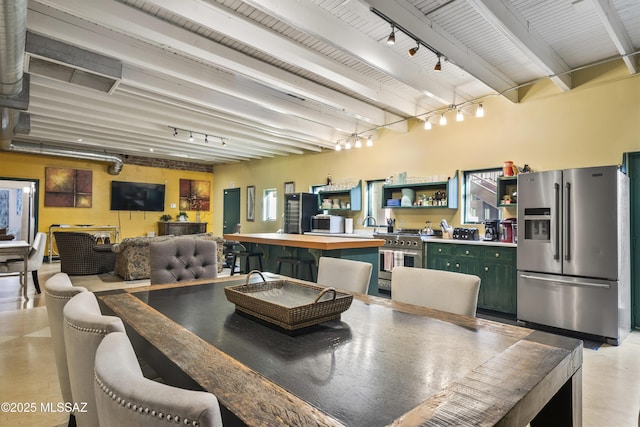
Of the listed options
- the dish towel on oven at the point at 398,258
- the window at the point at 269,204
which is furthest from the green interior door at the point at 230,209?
the dish towel on oven at the point at 398,258

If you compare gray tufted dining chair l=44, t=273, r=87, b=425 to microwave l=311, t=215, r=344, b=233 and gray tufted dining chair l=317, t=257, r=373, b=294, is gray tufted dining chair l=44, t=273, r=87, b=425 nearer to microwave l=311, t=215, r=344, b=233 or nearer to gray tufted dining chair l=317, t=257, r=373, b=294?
gray tufted dining chair l=317, t=257, r=373, b=294

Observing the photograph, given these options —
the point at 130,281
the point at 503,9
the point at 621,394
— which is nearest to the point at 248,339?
the point at 621,394

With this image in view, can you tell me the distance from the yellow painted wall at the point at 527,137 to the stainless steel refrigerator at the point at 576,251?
69 centimetres

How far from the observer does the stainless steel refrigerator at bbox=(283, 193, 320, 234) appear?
7.65m

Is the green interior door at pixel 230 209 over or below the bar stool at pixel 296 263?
over

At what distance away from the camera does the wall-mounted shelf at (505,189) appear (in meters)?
4.77

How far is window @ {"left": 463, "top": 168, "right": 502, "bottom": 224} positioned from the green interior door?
22.5 ft

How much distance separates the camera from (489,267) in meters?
4.57

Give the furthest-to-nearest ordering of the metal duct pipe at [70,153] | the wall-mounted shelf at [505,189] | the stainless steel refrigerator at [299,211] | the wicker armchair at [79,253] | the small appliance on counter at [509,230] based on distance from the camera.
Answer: the metal duct pipe at [70,153] < the stainless steel refrigerator at [299,211] < the wicker armchair at [79,253] < the wall-mounted shelf at [505,189] < the small appliance on counter at [509,230]

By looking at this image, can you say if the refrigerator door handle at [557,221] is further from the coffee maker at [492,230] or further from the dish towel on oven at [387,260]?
the dish towel on oven at [387,260]

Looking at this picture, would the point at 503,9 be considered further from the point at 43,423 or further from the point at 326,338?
the point at 43,423

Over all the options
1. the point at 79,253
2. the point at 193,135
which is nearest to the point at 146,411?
the point at 193,135

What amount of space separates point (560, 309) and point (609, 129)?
7.30ft

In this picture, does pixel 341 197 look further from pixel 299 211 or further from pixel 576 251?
pixel 576 251
